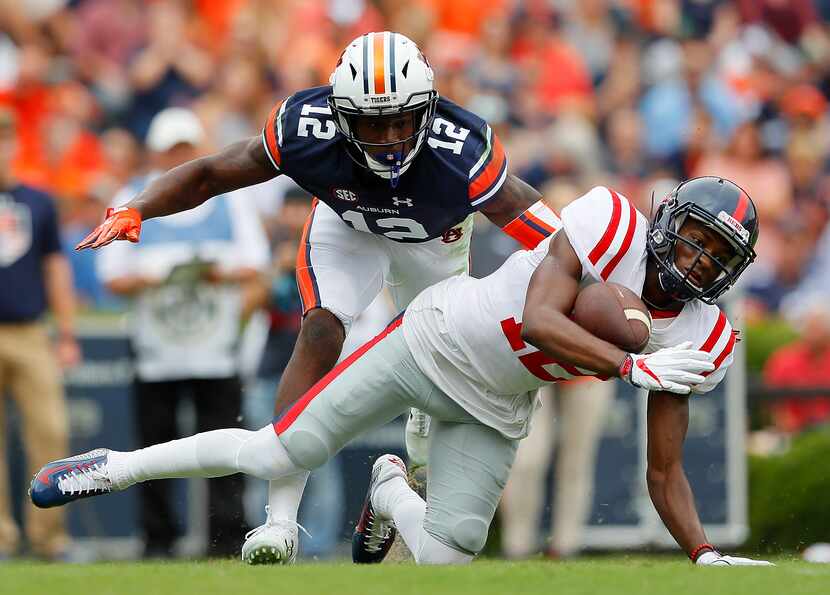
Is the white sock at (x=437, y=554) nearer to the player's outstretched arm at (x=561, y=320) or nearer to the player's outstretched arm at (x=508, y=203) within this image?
the player's outstretched arm at (x=561, y=320)

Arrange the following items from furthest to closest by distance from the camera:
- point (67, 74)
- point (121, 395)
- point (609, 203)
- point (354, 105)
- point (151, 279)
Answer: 1. point (67, 74)
2. point (121, 395)
3. point (151, 279)
4. point (354, 105)
5. point (609, 203)

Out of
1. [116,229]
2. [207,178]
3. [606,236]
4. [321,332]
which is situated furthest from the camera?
[321,332]

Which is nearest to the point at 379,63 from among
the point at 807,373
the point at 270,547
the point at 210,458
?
the point at 210,458

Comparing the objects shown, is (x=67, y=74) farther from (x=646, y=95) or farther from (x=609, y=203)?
(x=609, y=203)

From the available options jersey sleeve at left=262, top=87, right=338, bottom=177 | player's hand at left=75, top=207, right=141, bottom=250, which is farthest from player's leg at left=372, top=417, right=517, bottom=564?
player's hand at left=75, top=207, right=141, bottom=250

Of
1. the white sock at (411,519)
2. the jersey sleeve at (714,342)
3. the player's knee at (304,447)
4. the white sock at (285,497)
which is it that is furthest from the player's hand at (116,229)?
the jersey sleeve at (714,342)

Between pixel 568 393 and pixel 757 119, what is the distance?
461 centimetres

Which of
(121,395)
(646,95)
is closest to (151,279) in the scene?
(121,395)

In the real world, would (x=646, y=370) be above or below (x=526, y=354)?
above

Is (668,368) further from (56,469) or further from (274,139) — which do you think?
(56,469)

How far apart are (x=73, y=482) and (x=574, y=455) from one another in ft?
14.0

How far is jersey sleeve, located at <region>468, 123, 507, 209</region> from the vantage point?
630cm

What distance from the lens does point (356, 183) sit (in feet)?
20.8

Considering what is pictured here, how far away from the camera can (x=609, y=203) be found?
218 inches
